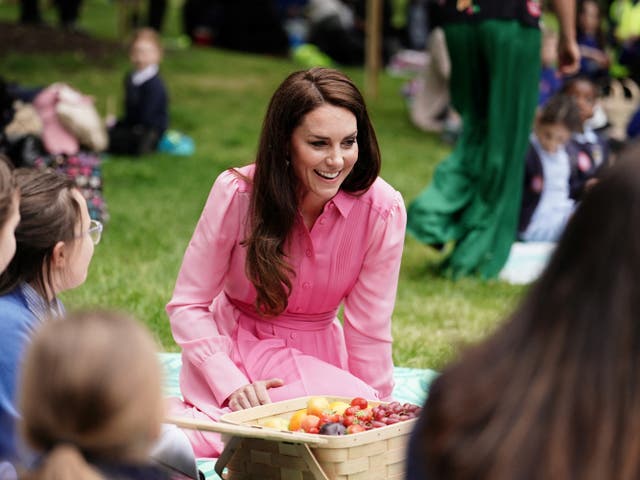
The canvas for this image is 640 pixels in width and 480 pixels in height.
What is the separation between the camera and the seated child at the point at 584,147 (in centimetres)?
675

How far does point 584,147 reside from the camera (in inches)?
272

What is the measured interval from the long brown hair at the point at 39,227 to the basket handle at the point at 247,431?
550mm

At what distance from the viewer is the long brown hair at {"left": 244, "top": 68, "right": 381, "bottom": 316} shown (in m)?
3.57

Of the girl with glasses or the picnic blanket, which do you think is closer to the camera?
the girl with glasses

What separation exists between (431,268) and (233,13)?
962 cm

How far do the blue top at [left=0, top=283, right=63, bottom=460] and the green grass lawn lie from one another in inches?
48.7

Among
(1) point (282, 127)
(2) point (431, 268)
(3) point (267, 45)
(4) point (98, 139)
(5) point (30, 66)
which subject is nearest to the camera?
(1) point (282, 127)

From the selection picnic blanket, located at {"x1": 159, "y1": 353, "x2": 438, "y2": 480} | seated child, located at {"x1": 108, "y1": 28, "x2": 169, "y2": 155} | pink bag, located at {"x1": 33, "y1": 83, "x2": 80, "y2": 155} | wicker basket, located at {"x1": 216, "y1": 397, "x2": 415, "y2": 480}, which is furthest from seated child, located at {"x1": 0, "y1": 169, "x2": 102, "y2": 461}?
seated child, located at {"x1": 108, "y1": 28, "x2": 169, "y2": 155}

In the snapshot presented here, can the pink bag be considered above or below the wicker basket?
below

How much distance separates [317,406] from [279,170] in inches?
30.3

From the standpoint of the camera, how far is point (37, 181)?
3.05m

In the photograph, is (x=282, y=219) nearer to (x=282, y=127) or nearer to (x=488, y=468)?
(x=282, y=127)

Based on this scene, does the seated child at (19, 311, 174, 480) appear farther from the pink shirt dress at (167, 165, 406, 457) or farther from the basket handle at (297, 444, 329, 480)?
the pink shirt dress at (167, 165, 406, 457)

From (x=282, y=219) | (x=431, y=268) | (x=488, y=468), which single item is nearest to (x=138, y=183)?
(x=431, y=268)
